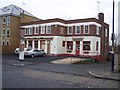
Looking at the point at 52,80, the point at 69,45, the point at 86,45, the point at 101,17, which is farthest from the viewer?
A: the point at 101,17

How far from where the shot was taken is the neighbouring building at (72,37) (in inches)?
1430

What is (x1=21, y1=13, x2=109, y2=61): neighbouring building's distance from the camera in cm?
3631

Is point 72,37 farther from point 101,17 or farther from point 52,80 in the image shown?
point 52,80

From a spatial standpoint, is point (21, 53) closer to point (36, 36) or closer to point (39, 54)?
point (39, 54)

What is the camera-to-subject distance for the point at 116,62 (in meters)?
16.1

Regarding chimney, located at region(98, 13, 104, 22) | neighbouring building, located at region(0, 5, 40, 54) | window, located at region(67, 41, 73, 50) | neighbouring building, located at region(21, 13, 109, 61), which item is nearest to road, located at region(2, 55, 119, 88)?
neighbouring building, located at region(21, 13, 109, 61)

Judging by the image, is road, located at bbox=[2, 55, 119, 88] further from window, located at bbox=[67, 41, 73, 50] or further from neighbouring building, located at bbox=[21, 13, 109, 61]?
window, located at bbox=[67, 41, 73, 50]

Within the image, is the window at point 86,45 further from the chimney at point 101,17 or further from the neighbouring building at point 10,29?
the neighbouring building at point 10,29

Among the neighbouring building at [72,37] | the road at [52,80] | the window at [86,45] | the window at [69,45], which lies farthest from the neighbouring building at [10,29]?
the road at [52,80]

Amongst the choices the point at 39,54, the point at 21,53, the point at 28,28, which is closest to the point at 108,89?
the point at 21,53

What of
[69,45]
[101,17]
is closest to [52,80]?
[69,45]

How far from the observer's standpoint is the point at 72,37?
3859 centimetres

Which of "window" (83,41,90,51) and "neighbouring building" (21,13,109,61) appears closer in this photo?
"neighbouring building" (21,13,109,61)

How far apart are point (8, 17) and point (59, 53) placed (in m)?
16.7
